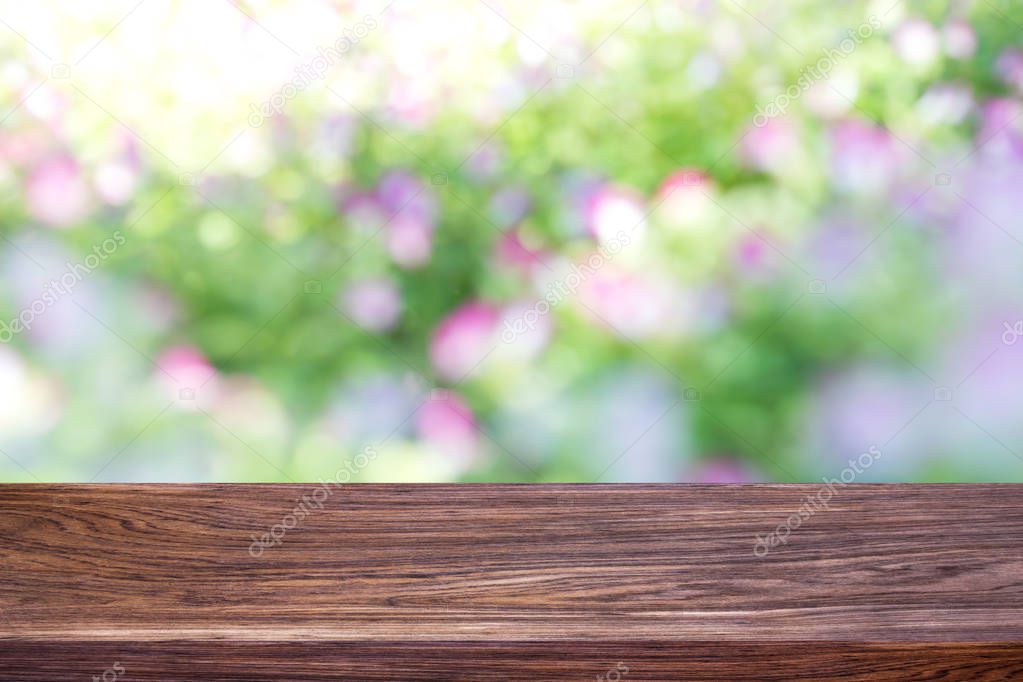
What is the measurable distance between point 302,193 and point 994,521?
92cm

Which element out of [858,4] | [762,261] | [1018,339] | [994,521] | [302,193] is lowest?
[994,521]

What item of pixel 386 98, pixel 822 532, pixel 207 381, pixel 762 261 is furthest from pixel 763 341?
pixel 207 381

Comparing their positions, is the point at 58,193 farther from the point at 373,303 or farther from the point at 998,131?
the point at 998,131

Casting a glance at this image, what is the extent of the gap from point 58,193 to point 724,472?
91cm

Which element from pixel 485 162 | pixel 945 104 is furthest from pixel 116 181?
pixel 945 104

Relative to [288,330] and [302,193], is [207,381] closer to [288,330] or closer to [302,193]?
[288,330]

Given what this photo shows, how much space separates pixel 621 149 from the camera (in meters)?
1.16

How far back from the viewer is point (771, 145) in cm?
116

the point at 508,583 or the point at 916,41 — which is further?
the point at 916,41

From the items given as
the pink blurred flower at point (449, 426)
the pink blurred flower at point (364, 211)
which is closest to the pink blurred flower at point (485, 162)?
the pink blurred flower at point (364, 211)

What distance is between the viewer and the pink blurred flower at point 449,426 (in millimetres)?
1122

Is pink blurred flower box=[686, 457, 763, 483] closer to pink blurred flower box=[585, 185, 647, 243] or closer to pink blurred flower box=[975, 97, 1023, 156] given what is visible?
pink blurred flower box=[585, 185, 647, 243]

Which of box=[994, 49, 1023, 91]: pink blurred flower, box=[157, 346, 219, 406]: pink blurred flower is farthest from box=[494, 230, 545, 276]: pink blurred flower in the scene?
box=[994, 49, 1023, 91]: pink blurred flower

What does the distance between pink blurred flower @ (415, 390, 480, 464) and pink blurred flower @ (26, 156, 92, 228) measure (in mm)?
505
